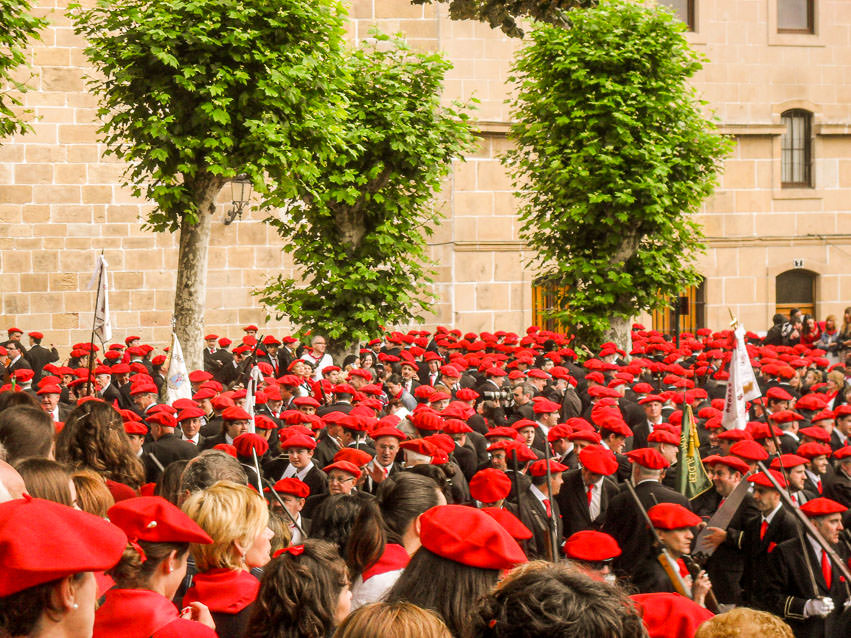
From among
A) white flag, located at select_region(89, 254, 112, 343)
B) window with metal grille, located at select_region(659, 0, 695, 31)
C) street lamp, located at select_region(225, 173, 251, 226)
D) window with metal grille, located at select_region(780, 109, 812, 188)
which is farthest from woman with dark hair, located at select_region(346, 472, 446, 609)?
window with metal grille, located at select_region(780, 109, 812, 188)

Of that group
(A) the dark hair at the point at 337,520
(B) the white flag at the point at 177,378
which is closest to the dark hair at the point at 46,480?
(A) the dark hair at the point at 337,520

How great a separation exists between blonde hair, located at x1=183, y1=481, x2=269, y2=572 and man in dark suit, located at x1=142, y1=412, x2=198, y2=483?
4.17 meters

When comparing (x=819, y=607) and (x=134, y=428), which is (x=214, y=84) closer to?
(x=134, y=428)

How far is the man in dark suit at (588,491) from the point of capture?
8.73 m

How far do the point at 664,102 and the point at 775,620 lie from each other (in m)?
17.5

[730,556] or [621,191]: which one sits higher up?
[621,191]

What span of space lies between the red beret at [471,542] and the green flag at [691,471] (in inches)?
226

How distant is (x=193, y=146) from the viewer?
44.7ft

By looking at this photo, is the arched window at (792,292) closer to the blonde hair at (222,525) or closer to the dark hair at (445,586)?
the blonde hair at (222,525)

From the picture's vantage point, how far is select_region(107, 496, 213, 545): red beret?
408 cm

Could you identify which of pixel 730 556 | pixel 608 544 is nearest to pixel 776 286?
pixel 730 556

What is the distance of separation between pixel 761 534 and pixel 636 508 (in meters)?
0.91

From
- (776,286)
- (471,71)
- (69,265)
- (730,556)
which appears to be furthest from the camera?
(776,286)

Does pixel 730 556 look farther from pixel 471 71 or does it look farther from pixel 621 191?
pixel 471 71
